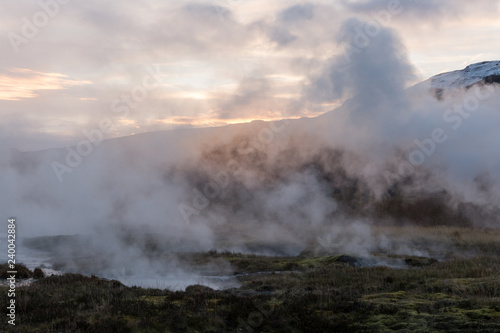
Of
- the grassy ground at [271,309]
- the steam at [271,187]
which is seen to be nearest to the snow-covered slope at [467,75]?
the steam at [271,187]

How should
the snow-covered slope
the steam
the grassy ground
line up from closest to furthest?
the grassy ground → the steam → the snow-covered slope

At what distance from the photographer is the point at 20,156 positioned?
57.3m

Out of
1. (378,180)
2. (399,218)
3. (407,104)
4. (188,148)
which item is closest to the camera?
(399,218)

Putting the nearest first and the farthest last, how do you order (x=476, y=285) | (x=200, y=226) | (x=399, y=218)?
(x=476, y=285), (x=200, y=226), (x=399, y=218)

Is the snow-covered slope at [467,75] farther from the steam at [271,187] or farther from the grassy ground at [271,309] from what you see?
the grassy ground at [271,309]

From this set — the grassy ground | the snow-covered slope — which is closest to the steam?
the grassy ground

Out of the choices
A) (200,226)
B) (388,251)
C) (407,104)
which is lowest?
(388,251)

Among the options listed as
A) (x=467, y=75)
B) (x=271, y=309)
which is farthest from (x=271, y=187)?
(x=467, y=75)

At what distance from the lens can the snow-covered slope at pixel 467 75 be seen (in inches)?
4532

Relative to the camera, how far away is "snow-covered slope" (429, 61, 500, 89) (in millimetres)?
115125

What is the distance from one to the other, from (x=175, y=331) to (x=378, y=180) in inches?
2215

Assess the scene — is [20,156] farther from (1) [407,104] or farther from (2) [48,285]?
(1) [407,104]

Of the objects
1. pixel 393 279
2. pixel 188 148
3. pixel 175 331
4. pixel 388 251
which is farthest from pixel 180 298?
pixel 188 148

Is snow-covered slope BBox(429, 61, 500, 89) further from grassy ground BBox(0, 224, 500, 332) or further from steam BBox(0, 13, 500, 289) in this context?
grassy ground BBox(0, 224, 500, 332)
